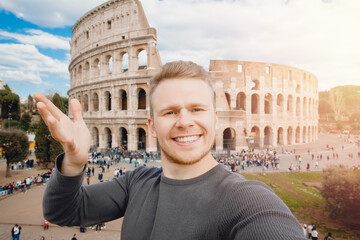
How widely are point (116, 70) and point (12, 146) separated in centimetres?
1207

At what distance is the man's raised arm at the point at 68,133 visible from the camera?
1161 millimetres

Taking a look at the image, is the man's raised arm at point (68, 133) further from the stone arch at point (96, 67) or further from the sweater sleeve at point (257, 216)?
the stone arch at point (96, 67)

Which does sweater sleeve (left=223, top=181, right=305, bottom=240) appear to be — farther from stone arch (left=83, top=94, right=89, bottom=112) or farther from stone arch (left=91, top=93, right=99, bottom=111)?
stone arch (left=83, top=94, right=89, bottom=112)

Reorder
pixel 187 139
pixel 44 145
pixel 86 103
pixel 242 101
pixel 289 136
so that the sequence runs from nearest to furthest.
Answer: pixel 187 139, pixel 44 145, pixel 86 103, pixel 242 101, pixel 289 136

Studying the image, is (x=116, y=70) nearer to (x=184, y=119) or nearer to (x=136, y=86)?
(x=136, y=86)

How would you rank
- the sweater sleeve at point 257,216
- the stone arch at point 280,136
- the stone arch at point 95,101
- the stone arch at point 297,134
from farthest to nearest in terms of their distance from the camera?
1. the stone arch at point 297,134
2. the stone arch at point 280,136
3. the stone arch at point 95,101
4. the sweater sleeve at point 257,216

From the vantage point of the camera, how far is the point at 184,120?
1.46 metres

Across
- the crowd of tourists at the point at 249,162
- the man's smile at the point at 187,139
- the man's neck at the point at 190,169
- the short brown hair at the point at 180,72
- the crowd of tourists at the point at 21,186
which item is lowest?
the crowd of tourists at the point at 21,186

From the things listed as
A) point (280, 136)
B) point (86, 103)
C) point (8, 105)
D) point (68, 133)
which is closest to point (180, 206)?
point (68, 133)

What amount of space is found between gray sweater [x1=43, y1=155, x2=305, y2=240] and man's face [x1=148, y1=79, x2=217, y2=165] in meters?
0.19

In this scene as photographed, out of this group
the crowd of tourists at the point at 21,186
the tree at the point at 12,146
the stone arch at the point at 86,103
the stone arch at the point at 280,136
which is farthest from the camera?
the stone arch at the point at 280,136

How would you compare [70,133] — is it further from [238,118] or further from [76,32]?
[76,32]

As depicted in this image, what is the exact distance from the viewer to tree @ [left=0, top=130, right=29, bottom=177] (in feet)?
51.4

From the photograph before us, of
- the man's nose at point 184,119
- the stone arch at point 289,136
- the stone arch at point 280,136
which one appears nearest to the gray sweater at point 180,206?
the man's nose at point 184,119
